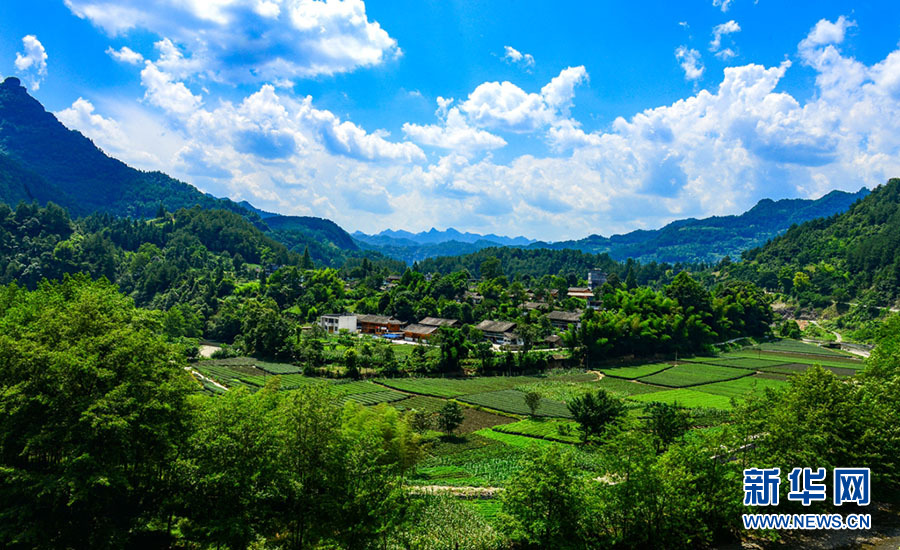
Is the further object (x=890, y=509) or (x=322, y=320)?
(x=322, y=320)

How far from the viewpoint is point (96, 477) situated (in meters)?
13.8

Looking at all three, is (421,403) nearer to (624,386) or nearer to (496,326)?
(624,386)

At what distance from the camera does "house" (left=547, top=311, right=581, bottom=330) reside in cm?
8500

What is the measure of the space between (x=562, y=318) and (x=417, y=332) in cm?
2775

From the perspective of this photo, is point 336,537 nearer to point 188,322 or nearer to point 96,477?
point 96,477

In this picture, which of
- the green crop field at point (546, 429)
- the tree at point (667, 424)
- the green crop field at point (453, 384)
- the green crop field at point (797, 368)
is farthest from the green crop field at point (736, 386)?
the tree at point (667, 424)

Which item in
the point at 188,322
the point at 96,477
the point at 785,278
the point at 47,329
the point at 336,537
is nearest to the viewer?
the point at 96,477

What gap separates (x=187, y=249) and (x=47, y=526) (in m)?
128

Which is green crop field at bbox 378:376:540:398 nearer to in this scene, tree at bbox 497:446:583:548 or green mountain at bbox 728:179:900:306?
tree at bbox 497:446:583:548

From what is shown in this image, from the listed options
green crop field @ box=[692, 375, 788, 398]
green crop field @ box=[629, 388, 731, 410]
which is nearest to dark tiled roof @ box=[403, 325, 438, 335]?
green crop field @ box=[629, 388, 731, 410]

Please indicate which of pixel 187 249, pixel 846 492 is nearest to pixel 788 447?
pixel 846 492

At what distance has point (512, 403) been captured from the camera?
45.4m

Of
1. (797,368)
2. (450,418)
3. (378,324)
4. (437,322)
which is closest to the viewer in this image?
(450,418)

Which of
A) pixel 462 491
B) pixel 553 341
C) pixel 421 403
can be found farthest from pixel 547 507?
pixel 553 341
